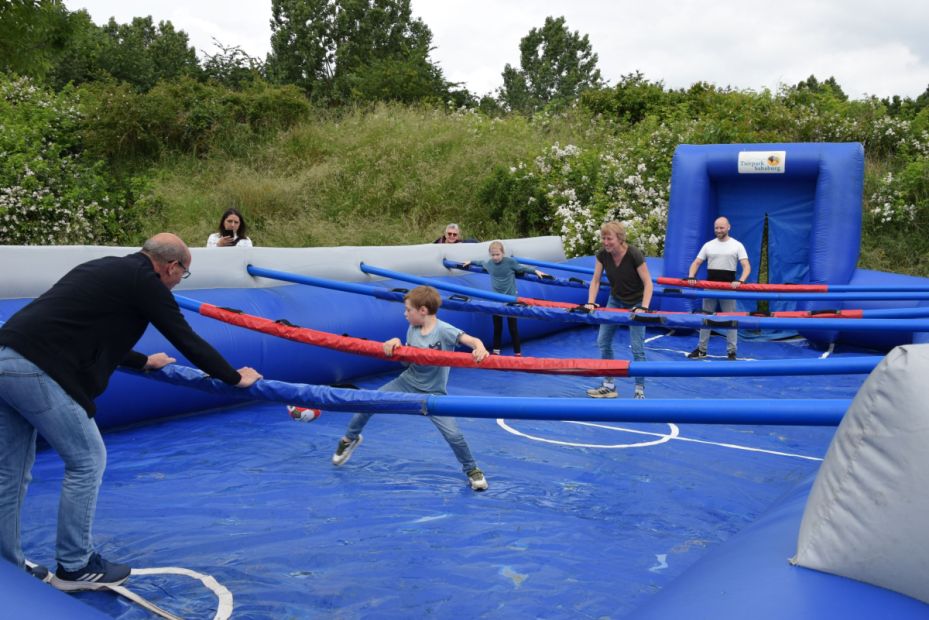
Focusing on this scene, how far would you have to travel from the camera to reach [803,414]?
8.34ft

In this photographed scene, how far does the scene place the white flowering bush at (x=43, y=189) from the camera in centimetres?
1262

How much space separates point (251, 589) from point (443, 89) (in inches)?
1005

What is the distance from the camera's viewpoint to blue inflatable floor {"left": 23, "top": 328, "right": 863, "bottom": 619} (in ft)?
10.6

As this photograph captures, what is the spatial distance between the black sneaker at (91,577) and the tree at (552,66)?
39.8 metres

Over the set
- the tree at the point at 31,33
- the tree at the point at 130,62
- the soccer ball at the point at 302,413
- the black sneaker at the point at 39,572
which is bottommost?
the black sneaker at the point at 39,572

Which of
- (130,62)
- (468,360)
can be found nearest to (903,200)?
(468,360)

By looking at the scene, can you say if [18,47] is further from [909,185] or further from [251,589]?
[909,185]

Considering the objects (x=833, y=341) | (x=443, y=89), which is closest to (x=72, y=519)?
(x=833, y=341)

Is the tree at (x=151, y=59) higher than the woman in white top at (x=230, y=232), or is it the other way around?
the tree at (x=151, y=59)

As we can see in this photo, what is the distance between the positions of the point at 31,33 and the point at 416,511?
338 inches

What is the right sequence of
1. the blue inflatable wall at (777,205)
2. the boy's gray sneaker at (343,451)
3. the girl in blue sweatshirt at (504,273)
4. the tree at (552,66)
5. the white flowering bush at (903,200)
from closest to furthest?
the boy's gray sneaker at (343,451), the girl in blue sweatshirt at (504,273), the blue inflatable wall at (777,205), the white flowering bush at (903,200), the tree at (552,66)

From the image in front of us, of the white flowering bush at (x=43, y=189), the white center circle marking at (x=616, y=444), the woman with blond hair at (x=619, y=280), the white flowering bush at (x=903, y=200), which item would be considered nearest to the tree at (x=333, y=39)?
the white flowering bush at (x=43, y=189)

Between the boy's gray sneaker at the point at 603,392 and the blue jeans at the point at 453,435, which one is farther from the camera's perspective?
the boy's gray sneaker at the point at 603,392

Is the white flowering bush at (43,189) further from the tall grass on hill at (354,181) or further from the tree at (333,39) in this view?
the tree at (333,39)
